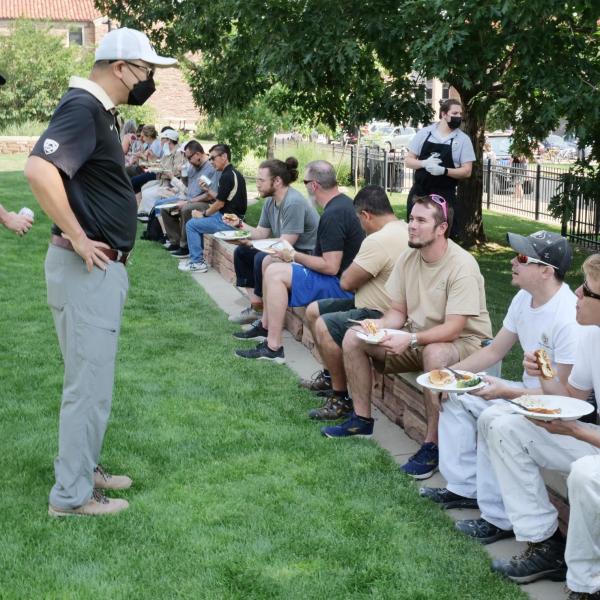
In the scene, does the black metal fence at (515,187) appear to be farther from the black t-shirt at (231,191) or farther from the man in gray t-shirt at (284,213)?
the man in gray t-shirt at (284,213)

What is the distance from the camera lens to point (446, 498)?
467 cm

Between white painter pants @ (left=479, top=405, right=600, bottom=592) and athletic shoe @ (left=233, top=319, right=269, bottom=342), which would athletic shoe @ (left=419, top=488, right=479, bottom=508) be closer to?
white painter pants @ (left=479, top=405, right=600, bottom=592)

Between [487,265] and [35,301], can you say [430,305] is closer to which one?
[35,301]

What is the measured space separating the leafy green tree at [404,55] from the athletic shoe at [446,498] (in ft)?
14.9

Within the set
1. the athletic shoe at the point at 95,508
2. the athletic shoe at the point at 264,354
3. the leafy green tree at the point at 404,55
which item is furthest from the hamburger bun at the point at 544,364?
the leafy green tree at the point at 404,55

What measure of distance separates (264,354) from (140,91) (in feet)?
11.3

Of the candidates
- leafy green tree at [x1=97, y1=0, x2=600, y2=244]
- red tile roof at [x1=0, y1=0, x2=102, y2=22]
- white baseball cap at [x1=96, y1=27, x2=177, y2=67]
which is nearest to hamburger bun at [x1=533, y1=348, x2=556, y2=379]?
white baseball cap at [x1=96, y1=27, x2=177, y2=67]

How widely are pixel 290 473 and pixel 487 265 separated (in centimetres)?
917

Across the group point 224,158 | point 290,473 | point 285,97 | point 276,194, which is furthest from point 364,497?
point 285,97

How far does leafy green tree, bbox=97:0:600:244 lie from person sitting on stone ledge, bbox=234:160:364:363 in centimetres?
226

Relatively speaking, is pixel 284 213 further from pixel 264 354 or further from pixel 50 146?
pixel 50 146

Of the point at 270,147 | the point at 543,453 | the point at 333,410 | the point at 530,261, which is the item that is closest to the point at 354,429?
the point at 333,410

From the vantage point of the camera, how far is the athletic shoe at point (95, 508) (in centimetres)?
445

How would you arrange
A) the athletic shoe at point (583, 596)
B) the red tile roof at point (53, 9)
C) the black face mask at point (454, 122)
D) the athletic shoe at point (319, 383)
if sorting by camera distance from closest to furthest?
1. the athletic shoe at point (583, 596)
2. the athletic shoe at point (319, 383)
3. the black face mask at point (454, 122)
4. the red tile roof at point (53, 9)
